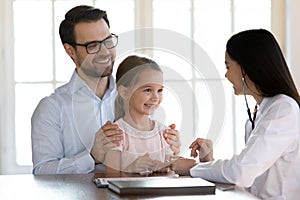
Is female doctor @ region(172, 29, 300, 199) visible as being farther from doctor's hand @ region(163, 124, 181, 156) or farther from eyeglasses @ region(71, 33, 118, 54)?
eyeglasses @ region(71, 33, 118, 54)

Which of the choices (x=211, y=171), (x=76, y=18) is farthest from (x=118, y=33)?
(x=211, y=171)

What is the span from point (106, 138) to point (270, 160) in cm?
53

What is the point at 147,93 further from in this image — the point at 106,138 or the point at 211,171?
the point at 211,171

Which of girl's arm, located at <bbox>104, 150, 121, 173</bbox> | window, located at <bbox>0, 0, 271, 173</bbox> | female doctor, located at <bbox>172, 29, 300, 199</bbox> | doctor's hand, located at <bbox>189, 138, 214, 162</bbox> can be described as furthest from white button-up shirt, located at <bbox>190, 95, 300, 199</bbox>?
window, located at <bbox>0, 0, 271, 173</bbox>

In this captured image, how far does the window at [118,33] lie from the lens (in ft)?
11.8

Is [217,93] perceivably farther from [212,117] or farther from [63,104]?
[63,104]

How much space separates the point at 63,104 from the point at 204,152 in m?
0.57

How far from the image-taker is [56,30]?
365cm

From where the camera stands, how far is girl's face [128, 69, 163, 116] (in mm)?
2162

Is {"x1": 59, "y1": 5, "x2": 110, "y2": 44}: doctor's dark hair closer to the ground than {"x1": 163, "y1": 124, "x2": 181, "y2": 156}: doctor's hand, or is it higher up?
higher up

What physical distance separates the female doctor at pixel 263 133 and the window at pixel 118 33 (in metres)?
1.33

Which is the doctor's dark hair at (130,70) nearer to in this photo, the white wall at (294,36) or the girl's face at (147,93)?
the girl's face at (147,93)

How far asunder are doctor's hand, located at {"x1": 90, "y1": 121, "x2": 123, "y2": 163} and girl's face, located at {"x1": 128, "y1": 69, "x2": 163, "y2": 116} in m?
0.11

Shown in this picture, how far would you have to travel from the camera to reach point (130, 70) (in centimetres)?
228
